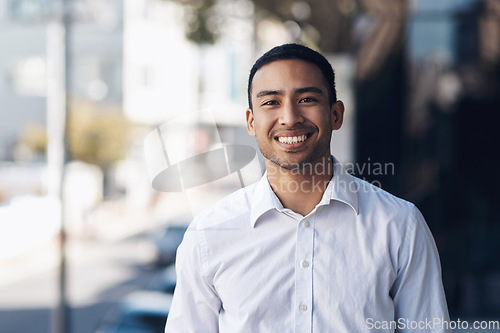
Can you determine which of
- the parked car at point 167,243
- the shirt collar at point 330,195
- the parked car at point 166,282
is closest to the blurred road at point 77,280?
the parked car at point 167,243

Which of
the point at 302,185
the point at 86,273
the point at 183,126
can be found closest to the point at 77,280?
the point at 86,273

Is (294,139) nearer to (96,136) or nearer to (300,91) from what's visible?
(300,91)

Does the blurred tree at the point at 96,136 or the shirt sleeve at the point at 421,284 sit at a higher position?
the shirt sleeve at the point at 421,284

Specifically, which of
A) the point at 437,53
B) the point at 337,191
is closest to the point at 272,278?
the point at 337,191

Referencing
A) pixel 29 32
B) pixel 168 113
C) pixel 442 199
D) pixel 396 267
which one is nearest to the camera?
pixel 396 267

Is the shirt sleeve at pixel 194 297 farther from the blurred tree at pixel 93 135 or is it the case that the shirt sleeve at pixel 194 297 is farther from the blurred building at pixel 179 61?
the blurred tree at pixel 93 135

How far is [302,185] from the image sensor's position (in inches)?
56.2

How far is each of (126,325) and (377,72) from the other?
2.83 meters

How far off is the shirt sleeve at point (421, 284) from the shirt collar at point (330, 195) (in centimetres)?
14

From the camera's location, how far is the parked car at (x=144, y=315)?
4.79 meters

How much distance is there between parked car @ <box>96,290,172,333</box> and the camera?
4.79 meters

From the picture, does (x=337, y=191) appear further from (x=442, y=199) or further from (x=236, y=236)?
(x=442, y=199)

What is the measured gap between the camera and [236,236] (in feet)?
4.69

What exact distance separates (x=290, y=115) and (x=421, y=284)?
1.51 feet
